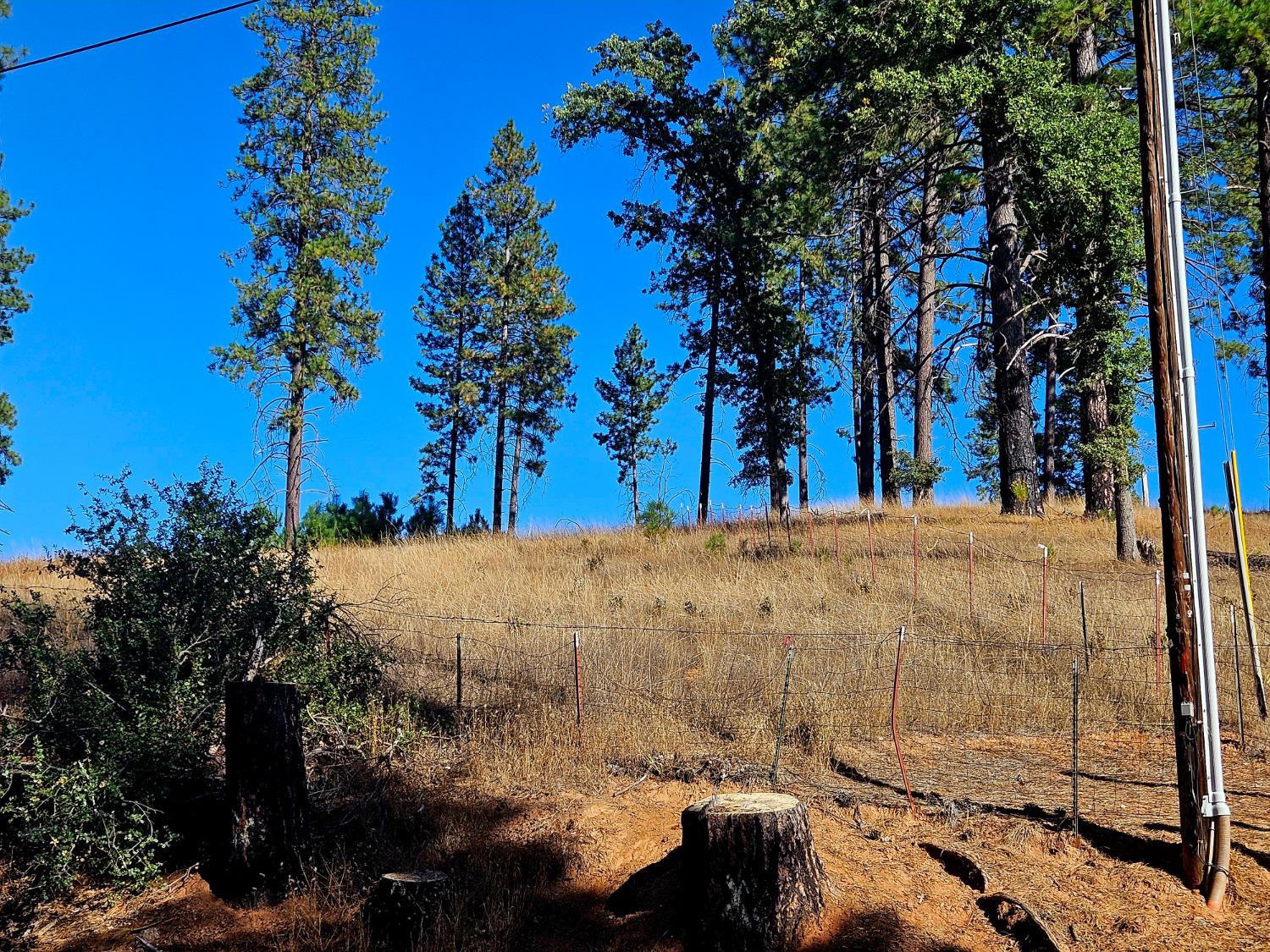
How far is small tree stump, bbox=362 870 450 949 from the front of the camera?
6203 mm

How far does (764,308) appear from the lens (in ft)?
83.1

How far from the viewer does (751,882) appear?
590 cm

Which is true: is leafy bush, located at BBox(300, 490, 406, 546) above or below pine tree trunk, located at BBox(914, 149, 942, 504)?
below

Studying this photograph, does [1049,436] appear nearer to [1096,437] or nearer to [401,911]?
[1096,437]

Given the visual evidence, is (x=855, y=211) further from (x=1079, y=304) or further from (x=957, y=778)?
(x=957, y=778)

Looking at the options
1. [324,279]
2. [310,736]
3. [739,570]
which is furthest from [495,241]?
[310,736]

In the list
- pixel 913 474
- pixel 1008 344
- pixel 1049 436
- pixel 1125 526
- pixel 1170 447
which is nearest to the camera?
pixel 1170 447

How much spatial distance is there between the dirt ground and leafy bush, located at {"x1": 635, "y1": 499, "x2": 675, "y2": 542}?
47.9 ft

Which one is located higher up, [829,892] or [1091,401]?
[1091,401]

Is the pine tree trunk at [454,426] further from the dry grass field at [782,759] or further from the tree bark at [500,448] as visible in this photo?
the dry grass field at [782,759]

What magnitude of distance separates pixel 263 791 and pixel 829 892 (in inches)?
164

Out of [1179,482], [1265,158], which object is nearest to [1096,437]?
[1265,158]

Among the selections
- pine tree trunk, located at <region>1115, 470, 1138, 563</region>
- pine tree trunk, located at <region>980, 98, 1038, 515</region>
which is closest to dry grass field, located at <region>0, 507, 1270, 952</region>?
pine tree trunk, located at <region>1115, 470, 1138, 563</region>

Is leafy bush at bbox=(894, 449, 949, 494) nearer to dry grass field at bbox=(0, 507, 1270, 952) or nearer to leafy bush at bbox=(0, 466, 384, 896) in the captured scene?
dry grass field at bbox=(0, 507, 1270, 952)
